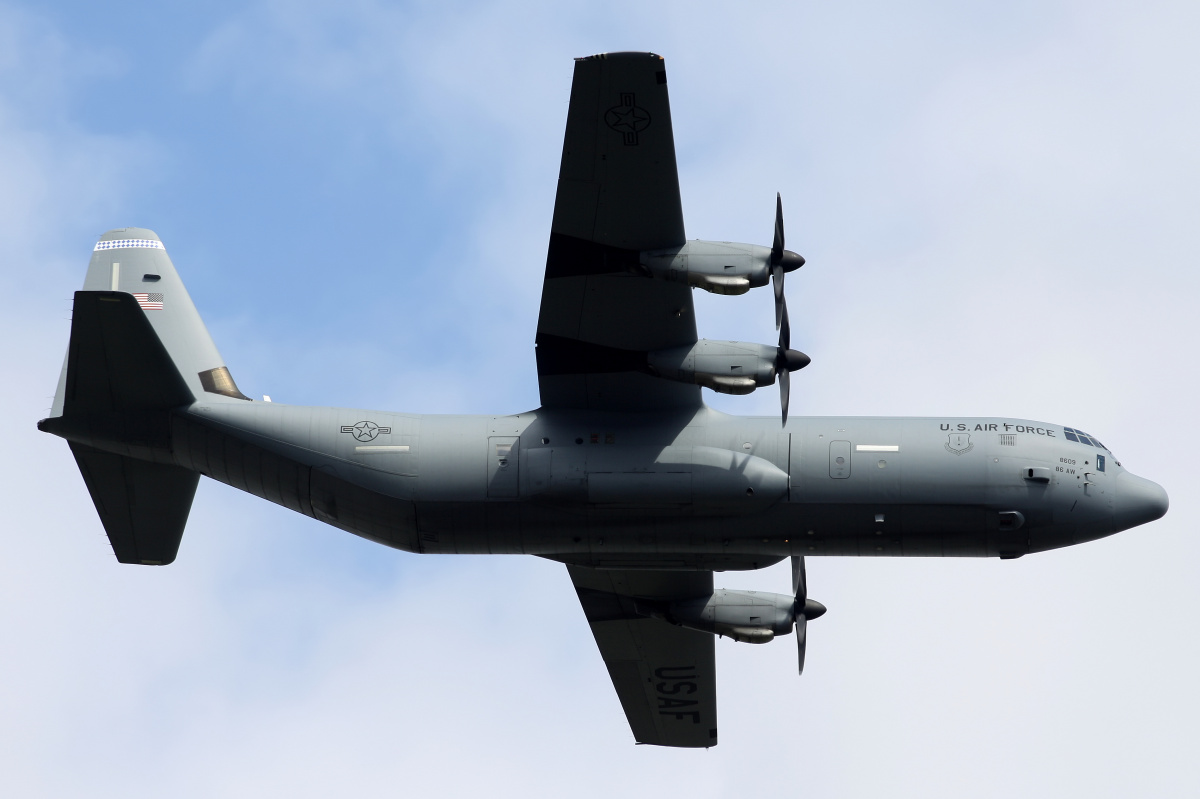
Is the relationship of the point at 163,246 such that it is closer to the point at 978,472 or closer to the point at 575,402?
the point at 575,402

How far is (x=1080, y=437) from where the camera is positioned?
33.2 metres

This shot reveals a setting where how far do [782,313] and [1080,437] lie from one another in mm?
7339

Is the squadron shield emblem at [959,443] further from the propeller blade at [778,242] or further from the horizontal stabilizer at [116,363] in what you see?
the horizontal stabilizer at [116,363]

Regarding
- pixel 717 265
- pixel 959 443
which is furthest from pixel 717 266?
pixel 959 443

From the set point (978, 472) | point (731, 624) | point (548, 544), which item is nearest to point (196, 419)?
point (548, 544)

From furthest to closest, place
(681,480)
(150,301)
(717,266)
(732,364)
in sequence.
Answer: (150,301) < (681,480) < (732,364) < (717,266)

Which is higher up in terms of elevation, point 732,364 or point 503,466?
point 732,364

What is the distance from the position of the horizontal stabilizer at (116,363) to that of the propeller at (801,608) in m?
14.2

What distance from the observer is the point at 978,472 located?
106 feet

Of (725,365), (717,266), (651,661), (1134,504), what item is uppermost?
(717,266)

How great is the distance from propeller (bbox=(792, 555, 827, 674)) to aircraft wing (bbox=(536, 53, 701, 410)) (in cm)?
567

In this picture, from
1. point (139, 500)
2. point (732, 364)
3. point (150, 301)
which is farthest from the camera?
point (150, 301)

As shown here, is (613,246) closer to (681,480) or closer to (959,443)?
(681,480)

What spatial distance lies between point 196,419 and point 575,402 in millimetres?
7994
